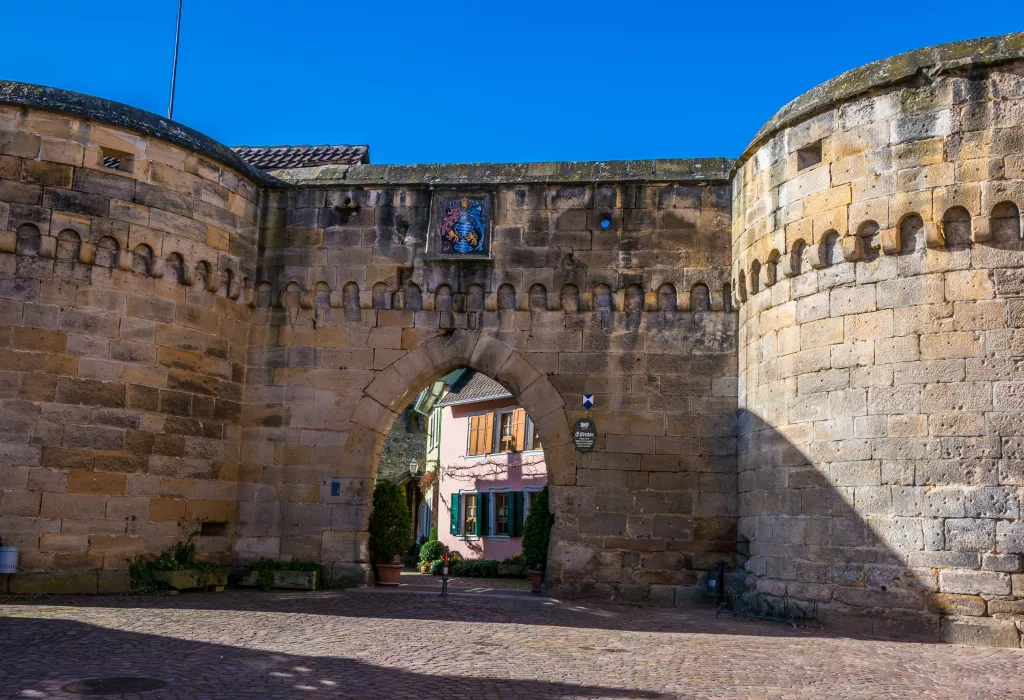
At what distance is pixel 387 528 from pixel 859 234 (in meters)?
8.76

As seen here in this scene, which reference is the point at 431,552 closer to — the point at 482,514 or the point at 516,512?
the point at 482,514

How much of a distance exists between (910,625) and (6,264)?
9.81m

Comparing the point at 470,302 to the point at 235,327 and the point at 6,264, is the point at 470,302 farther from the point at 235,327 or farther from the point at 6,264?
the point at 6,264

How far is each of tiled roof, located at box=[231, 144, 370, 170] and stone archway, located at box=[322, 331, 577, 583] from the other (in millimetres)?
7564

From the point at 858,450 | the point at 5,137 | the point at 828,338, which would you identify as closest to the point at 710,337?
the point at 828,338

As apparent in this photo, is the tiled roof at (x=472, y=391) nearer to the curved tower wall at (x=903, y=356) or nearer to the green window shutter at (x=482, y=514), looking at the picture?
the green window shutter at (x=482, y=514)

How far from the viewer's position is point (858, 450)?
950 cm

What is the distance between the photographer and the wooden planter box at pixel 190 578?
430 inches

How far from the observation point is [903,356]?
30.7 feet

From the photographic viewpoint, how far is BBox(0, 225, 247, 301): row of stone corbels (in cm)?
1071

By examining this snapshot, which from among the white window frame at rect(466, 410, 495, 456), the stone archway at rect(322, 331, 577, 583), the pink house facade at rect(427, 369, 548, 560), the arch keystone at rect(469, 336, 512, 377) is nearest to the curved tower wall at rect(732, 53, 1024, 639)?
the stone archway at rect(322, 331, 577, 583)

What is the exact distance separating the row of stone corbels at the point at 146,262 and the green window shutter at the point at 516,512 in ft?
43.7

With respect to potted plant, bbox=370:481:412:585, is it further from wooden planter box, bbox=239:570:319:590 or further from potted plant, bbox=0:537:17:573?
potted plant, bbox=0:537:17:573

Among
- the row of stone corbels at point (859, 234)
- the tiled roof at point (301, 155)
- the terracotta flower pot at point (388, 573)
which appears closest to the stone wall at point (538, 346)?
the row of stone corbels at point (859, 234)
